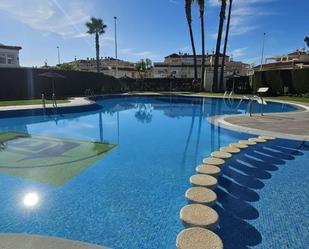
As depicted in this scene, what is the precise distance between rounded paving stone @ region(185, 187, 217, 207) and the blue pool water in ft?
1.12

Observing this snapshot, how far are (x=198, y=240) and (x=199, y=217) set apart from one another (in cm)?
48

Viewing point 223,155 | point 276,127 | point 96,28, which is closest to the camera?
point 223,155

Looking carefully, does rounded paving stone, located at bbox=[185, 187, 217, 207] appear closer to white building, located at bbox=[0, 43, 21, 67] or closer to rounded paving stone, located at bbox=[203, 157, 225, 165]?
rounded paving stone, located at bbox=[203, 157, 225, 165]

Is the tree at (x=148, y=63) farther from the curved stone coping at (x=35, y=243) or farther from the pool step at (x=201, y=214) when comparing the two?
the curved stone coping at (x=35, y=243)

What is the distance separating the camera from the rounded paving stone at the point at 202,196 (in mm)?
3654

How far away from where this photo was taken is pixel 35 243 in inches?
111

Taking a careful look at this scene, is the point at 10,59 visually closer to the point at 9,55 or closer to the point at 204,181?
the point at 9,55

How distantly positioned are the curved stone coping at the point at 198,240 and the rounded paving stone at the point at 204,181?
125 cm

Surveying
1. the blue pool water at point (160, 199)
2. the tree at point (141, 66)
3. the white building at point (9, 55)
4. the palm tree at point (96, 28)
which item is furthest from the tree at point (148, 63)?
the blue pool water at point (160, 199)

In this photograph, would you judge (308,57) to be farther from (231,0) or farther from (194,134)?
(194,134)

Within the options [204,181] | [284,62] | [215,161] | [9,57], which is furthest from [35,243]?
[284,62]

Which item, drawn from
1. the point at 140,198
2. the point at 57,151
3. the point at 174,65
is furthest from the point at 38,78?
the point at 174,65

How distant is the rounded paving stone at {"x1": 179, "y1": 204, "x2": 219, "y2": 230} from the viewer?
10.2 ft

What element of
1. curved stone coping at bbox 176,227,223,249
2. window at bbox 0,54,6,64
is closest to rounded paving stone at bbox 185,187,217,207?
curved stone coping at bbox 176,227,223,249
